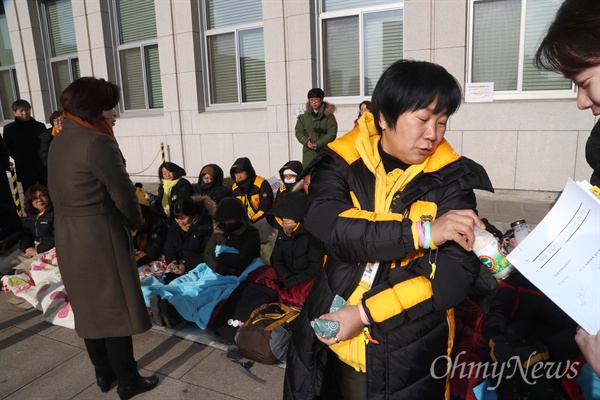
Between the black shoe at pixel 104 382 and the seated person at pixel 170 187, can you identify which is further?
the seated person at pixel 170 187

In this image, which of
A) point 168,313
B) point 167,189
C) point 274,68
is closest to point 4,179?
point 167,189

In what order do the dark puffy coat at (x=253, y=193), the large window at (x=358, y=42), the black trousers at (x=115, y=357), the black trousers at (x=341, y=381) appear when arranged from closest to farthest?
the black trousers at (x=341, y=381)
the black trousers at (x=115, y=357)
the dark puffy coat at (x=253, y=193)
the large window at (x=358, y=42)

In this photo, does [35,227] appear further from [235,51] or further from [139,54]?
[139,54]

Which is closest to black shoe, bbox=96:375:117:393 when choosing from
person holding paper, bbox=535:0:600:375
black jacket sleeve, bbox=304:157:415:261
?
black jacket sleeve, bbox=304:157:415:261

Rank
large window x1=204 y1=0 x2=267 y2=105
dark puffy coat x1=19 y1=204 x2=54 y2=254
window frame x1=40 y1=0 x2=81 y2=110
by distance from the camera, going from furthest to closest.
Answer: window frame x1=40 y1=0 x2=81 y2=110 → large window x1=204 y1=0 x2=267 y2=105 → dark puffy coat x1=19 y1=204 x2=54 y2=254

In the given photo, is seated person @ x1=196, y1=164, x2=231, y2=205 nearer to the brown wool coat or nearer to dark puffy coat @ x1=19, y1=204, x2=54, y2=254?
dark puffy coat @ x1=19, y1=204, x2=54, y2=254

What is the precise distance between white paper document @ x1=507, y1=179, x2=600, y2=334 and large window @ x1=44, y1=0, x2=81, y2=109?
42.2 feet

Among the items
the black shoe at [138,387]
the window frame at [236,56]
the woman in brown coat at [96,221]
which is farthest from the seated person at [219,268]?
the window frame at [236,56]

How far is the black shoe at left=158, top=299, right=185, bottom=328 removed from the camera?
144 inches

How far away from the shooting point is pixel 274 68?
835cm

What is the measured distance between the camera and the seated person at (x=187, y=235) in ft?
15.0

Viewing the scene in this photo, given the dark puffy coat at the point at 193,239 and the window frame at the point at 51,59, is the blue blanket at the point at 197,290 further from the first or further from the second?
the window frame at the point at 51,59

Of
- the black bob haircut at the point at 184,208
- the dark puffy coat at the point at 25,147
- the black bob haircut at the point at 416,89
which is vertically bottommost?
the black bob haircut at the point at 184,208

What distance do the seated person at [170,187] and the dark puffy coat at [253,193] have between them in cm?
72
